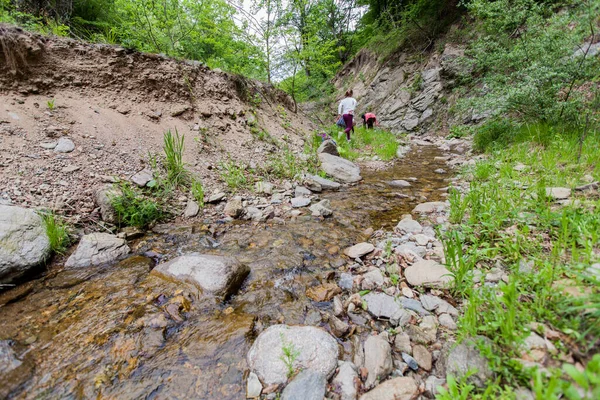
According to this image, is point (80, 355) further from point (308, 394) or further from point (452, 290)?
point (452, 290)

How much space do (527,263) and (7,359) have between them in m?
3.65

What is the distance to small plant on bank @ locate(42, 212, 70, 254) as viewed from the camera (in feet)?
8.77

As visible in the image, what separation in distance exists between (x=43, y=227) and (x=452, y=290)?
4046mm

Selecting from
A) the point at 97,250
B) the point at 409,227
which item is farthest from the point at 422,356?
the point at 97,250

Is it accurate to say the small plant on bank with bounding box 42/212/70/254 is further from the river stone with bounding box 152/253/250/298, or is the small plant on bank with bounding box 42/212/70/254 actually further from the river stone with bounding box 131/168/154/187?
the river stone with bounding box 152/253/250/298

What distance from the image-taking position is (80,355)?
166cm

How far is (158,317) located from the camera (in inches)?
77.8

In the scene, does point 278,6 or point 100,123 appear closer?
point 100,123

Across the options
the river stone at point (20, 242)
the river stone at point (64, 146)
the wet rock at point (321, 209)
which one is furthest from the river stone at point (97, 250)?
the wet rock at point (321, 209)

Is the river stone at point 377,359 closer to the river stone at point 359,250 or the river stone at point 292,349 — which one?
the river stone at point 292,349

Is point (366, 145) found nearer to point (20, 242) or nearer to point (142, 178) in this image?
point (142, 178)

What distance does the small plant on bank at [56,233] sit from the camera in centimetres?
267

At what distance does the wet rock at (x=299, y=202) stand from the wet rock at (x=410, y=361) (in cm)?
289

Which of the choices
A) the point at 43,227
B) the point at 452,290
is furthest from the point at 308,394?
the point at 43,227
